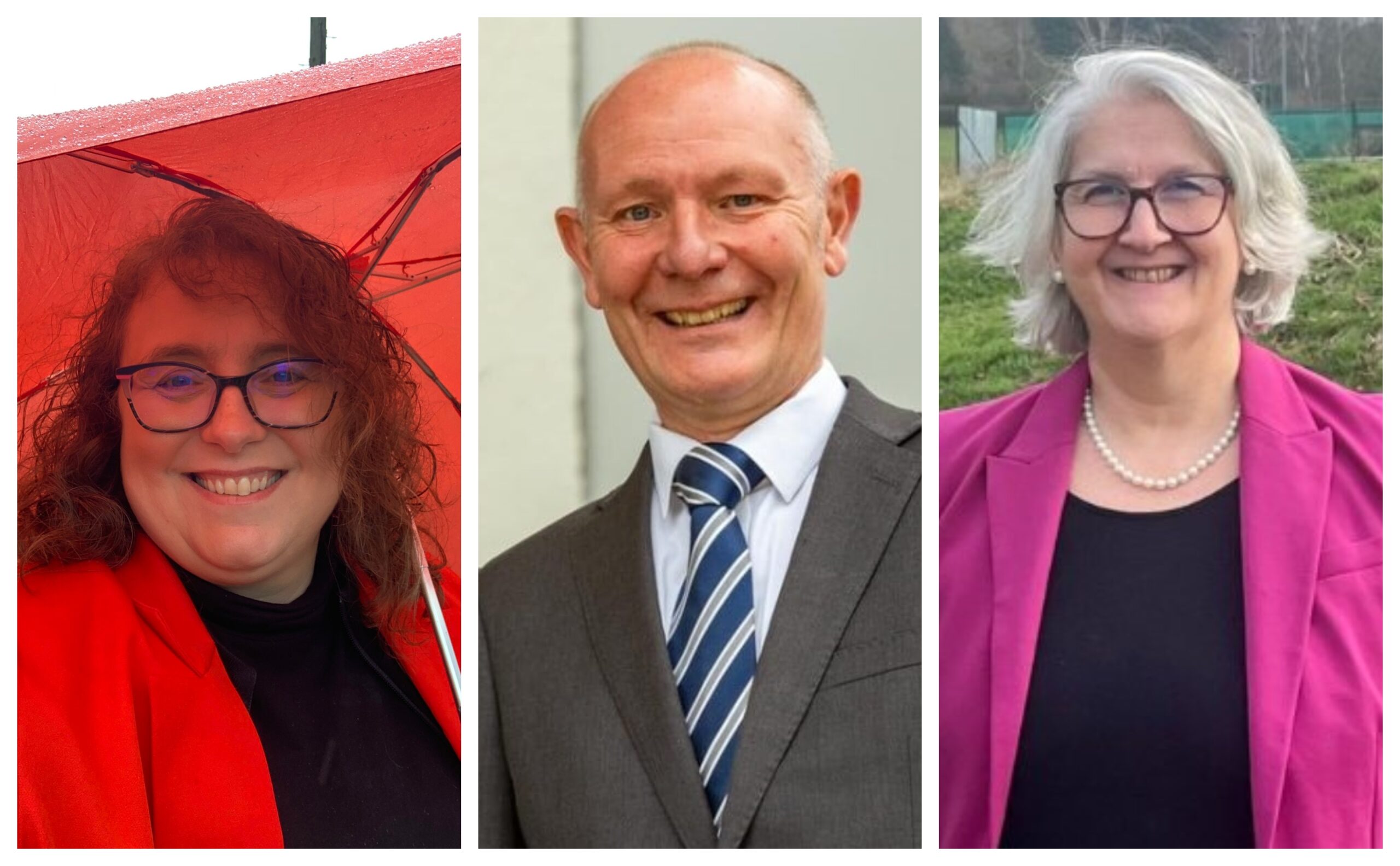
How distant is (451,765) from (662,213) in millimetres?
1314

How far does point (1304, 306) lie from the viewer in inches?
129

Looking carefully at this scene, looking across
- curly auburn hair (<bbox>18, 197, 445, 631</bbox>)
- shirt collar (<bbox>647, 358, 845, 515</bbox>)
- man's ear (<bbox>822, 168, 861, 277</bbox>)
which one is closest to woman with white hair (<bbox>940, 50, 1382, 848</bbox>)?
man's ear (<bbox>822, 168, 861, 277</bbox>)

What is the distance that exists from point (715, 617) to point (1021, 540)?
675 millimetres

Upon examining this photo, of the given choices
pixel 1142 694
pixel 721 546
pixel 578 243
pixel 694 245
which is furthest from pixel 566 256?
pixel 1142 694

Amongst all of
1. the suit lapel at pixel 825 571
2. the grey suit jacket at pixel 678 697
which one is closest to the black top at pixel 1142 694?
the grey suit jacket at pixel 678 697

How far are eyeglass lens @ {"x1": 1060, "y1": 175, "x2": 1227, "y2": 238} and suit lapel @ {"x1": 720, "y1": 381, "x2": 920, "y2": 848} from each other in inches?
23.0

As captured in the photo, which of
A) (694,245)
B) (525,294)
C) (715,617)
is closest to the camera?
(694,245)

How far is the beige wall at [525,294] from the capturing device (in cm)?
335

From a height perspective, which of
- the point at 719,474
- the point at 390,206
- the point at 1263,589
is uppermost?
the point at 390,206

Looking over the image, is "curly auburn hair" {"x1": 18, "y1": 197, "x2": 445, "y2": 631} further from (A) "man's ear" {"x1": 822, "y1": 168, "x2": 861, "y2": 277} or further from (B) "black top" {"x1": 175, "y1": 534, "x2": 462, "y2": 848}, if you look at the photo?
(A) "man's ear" {"x1": 822, "y1": 168, "x2": 861, "y2": 277}

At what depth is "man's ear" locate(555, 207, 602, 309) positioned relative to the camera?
10.9 ft

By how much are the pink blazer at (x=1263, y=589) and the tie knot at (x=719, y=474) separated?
43 cm

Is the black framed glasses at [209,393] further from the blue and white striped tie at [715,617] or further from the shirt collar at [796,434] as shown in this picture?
the shirt collar at [796,434]

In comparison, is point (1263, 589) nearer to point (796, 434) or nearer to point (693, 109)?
point (796, 434)
